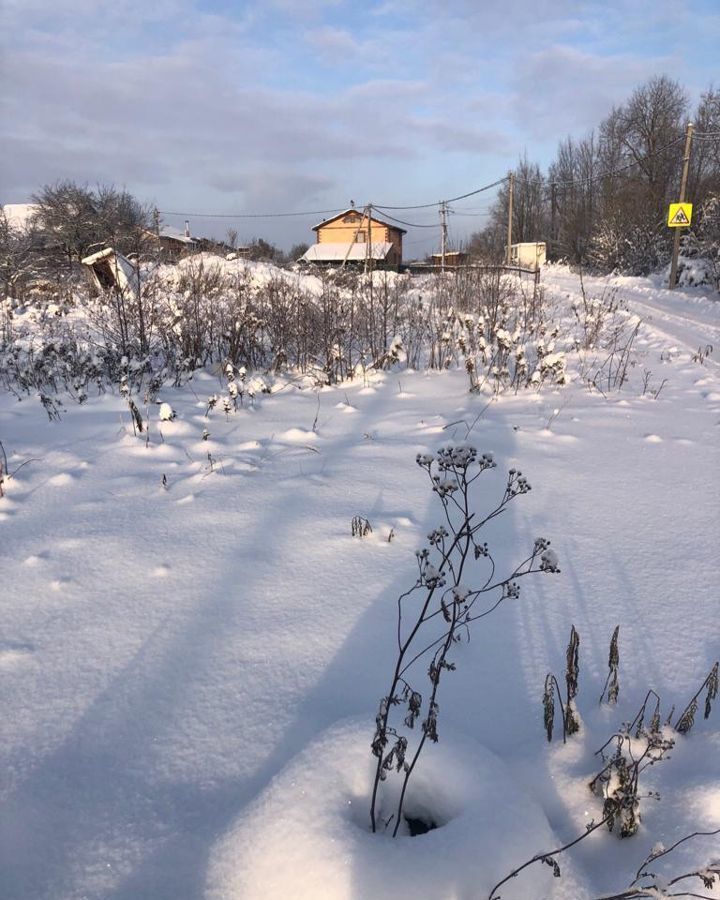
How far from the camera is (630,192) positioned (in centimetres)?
2622

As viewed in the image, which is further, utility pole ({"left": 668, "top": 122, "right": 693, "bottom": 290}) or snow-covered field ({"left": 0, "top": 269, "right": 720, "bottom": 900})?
utility pole ({"left": 668, "top": 122, "right": 693, "bottom": 290})

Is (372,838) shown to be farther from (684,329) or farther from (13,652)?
(684,329)

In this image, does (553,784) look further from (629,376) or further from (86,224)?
(86,224)

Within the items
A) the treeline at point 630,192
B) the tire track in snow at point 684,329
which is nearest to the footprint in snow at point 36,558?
the tire track in snow at point 684,329

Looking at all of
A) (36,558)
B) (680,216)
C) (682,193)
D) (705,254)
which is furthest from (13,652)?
(682,193)

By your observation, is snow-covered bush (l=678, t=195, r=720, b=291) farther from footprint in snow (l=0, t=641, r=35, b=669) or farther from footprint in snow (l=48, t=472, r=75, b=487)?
footprint in snow (l=0, t=641, r=35, b=669)

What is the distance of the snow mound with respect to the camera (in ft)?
3.59

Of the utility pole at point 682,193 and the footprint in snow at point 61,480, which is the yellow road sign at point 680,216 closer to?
the utility pole at point 682,193

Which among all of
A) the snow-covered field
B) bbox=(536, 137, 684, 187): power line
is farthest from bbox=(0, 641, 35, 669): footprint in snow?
bbox=(536, 137, 684, 187): power line

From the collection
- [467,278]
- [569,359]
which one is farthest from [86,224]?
[569,359]

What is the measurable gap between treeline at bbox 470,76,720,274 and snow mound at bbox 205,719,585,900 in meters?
16.2

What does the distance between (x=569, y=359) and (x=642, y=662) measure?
5666mm

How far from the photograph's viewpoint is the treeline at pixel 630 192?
913 inches

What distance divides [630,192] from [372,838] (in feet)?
102
